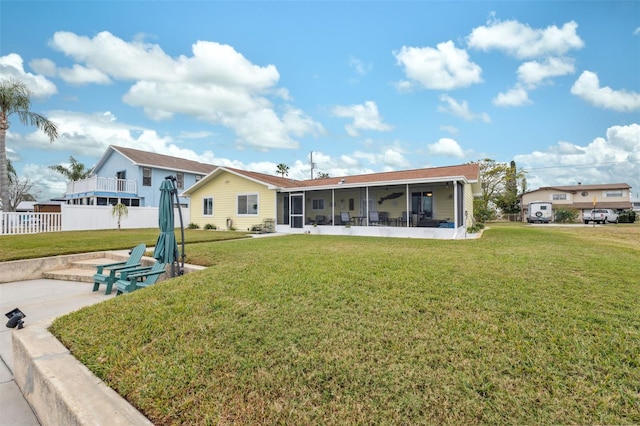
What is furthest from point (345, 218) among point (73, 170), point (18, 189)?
point (18, 189)

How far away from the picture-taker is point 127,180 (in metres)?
24.9

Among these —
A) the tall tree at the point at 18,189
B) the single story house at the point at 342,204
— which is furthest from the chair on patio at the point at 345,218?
the tall tree at the point at 18,189

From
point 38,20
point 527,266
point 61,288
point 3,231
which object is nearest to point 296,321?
point 527,266

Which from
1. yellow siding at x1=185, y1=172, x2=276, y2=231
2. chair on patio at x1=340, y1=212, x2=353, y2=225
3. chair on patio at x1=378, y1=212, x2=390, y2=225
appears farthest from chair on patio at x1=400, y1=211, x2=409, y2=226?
yellow siding at x1=185, y1=172, x2=276, y2=231

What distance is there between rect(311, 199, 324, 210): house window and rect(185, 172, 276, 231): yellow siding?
10.2ft

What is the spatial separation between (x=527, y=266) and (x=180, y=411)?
18.6 feet

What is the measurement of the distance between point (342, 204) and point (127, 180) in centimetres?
1842

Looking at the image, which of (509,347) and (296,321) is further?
(296,321)

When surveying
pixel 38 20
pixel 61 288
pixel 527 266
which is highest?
pixel 38 20

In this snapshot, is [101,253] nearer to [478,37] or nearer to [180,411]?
[180,411]

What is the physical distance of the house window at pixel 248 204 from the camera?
18.5 m

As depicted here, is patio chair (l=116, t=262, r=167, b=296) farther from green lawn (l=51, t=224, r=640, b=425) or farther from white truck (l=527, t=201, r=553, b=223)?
white truck (l=527, t=201, r=553, b=223)

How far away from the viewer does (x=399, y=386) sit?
235 centimetres

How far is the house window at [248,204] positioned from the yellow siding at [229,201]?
25 cm
